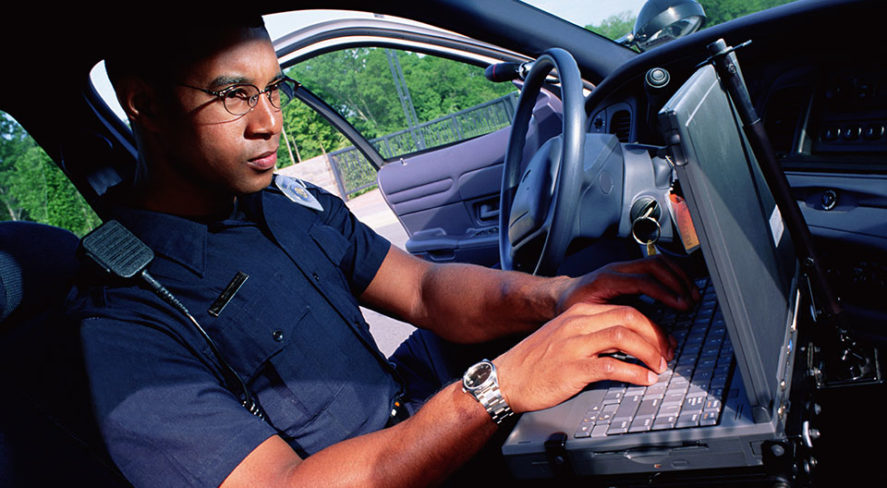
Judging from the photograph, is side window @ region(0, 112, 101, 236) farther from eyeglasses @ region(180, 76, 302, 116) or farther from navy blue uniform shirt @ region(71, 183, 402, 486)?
eyeglasses @ region(180, 76, 302, 116)

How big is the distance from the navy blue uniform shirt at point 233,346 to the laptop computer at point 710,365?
18.0 inches

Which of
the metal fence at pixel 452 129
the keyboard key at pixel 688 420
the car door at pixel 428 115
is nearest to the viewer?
the keyboard key at pixel 688 420

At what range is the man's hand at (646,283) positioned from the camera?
3.40 ft

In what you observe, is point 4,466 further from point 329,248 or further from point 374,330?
point 374,330

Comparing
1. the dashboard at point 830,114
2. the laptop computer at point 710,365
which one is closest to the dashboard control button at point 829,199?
the dashboard at point 830,114

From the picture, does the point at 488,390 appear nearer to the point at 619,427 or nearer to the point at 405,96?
the point at 619,427

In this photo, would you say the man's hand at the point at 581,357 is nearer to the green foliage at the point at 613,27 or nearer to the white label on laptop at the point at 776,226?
the white label on laptop at the point at 776,226

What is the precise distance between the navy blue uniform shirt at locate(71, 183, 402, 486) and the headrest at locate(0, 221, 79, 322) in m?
0.09

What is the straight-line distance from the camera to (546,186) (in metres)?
1.44

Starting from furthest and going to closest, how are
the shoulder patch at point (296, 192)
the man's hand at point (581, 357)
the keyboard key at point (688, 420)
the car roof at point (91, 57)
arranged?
the shoulder patch at point (296, 192), the car roof at point (91, 57), the man's hand at point (581, 357), the keyboard key at point (688, 420)

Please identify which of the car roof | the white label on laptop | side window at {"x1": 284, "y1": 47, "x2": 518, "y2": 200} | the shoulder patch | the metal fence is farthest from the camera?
the metal fence

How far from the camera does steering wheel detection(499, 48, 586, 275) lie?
1.24 meters

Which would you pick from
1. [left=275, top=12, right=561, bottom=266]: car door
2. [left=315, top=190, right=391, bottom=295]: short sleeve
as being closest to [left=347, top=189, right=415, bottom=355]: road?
[left=275, top=12, right=561, bottom=266]: car door

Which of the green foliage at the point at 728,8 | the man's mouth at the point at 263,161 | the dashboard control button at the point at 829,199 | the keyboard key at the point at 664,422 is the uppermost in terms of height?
the man's mouth at the point at 263,161
